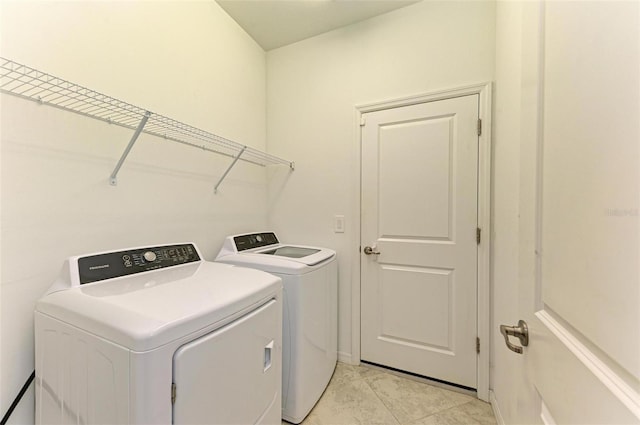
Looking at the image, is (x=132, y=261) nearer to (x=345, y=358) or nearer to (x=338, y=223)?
(x=338, y=223)

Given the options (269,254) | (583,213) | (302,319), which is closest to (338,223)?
(269,254)

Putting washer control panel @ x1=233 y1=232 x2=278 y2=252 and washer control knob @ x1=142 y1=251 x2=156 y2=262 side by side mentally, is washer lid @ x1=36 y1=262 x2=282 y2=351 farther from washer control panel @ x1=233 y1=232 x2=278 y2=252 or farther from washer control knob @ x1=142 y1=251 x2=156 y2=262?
washer control panel @ x1=233 y1=232 x2=278 y2=252

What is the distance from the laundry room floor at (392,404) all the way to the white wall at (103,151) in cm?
138

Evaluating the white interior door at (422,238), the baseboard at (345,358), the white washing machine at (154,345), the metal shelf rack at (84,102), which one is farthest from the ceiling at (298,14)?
the baseboard at (345,358)

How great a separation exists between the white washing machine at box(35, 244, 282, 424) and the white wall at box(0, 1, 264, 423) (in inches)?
6.3

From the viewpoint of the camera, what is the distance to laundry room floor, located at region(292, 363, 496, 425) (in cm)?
157

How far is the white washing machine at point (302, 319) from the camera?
152cm

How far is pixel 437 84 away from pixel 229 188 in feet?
5.86

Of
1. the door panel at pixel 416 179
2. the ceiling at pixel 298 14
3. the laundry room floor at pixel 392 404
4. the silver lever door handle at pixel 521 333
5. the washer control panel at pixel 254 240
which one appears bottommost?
the laundry room floor at pixel 392 404

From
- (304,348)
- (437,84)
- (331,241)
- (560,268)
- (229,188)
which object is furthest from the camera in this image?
(331,241)

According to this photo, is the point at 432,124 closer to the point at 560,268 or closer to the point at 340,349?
the point at 560,268

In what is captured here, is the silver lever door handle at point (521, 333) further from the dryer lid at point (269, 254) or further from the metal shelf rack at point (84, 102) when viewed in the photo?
the metal shelf rack at point (84, 102)

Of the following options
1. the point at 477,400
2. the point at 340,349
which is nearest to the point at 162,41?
the point at 340,349

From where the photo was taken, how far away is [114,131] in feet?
4.29
